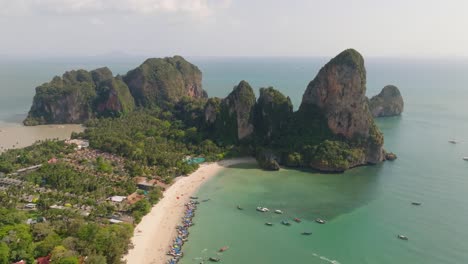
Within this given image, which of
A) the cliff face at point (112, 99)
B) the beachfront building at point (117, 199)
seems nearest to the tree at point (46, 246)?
the beachfront building at point (117, 199)

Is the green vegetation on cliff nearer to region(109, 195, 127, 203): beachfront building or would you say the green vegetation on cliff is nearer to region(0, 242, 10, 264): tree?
region(109, 195, 127, 203): beachfront building

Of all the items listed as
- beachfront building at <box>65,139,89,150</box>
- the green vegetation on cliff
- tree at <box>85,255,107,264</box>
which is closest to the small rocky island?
the green vegetation on cliff

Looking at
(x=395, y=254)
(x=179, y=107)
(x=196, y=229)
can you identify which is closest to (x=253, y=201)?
(x=196, y=229)

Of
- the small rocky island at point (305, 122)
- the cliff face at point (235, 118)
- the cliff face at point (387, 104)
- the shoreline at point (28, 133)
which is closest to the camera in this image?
the small rocky island at point (305, 122)

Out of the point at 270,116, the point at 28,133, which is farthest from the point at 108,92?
the point at 270,116

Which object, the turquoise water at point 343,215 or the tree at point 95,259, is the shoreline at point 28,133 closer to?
the turquoise water at point 343,215

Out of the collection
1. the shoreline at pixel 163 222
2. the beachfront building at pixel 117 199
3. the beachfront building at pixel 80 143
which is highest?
the beachfront building at pixel 80 143

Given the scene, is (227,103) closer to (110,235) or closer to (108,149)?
(108,149)

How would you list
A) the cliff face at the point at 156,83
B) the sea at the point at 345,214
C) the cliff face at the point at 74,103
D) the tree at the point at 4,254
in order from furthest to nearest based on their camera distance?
the cliff face at the point at 156,83 < the cliff face at the point at 74,103 < the sea at the point at 345,214 < the tree at the point at 4,254
